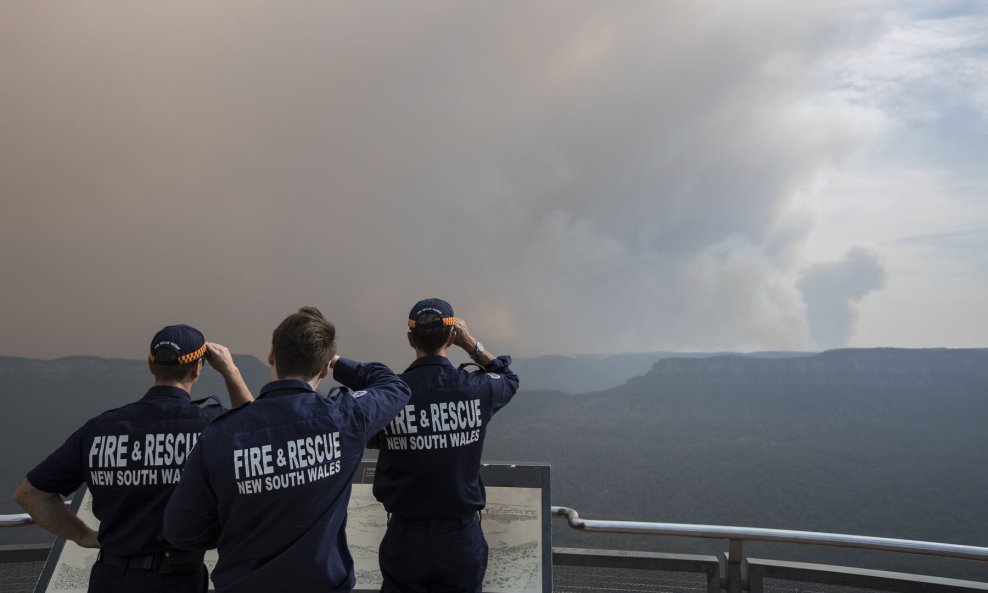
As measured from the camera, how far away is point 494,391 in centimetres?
271

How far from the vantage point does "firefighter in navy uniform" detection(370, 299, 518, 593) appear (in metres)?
2.54

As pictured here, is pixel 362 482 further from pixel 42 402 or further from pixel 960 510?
pixel 960 510

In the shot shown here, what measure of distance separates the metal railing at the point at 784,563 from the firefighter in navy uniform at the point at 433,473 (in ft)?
2.26

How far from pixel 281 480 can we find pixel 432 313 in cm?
101

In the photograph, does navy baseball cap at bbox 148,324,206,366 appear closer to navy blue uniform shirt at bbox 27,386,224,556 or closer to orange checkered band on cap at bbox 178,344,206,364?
orange checkered band on cap at bbox 178,344,206,364

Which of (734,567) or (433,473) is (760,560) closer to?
(734,567)

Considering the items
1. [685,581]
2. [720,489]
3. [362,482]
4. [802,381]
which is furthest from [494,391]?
[802,381]

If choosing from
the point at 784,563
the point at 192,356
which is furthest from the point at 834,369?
the point at 192,356

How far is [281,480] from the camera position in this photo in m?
1.79

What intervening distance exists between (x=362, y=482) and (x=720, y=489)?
1471 centimetres

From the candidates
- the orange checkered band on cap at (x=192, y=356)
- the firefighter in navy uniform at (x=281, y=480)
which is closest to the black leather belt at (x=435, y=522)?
the firefighter in navy uniform at (x=281, y=480)

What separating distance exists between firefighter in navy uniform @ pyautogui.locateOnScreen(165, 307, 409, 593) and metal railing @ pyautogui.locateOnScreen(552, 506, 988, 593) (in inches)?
58.4

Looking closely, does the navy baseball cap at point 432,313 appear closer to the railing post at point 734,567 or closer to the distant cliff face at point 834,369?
the railing post at point 734,567

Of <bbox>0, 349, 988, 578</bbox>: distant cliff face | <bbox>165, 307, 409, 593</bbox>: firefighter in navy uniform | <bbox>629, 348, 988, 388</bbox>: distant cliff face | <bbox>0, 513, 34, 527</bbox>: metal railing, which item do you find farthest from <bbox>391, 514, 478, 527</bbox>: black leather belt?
<bbox>629, 348, 988, 388</bbox>: distant cliff face
